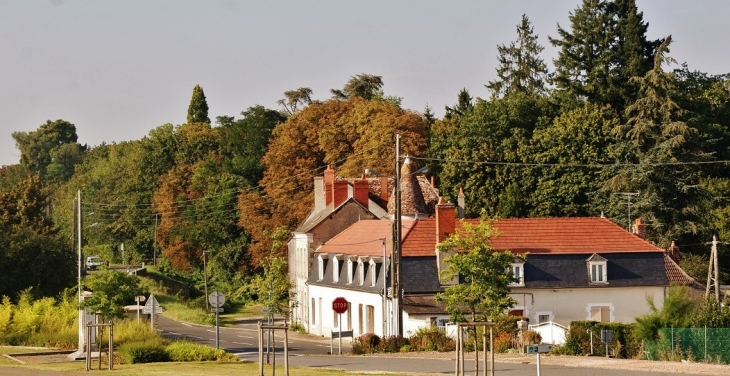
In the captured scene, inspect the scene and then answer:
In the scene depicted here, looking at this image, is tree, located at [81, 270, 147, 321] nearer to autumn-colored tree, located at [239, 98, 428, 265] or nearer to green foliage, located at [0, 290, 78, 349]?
green foliage, located at [0, 290, 78, 349]

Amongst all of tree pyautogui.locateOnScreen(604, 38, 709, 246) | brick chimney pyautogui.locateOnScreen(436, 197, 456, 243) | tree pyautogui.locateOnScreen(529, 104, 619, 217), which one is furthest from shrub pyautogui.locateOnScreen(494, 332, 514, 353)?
tree pyautogui.locateOnScreen(529, 104, 619, 217)

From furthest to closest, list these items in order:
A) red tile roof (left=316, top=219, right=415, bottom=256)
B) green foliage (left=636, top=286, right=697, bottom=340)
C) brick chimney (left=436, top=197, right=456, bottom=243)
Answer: red tile roof (left=316, top=219, right=415, bottom=256), brick chimney (left=436, top=197, right=456, bottom=243), green foliage (left=636, top=286, right=697, bottom=340)

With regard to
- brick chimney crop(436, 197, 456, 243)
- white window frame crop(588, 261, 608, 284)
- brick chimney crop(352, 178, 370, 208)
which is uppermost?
brick chimney crop(352, 178, 370, 208)

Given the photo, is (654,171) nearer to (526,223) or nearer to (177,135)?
(526,223)

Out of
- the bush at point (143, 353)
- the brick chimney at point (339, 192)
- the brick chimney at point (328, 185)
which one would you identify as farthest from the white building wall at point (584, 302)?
the brick chimney at point (328, 185)

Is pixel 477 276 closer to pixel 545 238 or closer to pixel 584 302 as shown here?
pixel 584 302

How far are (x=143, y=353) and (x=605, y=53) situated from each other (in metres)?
59.1

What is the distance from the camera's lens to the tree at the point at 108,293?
4091 cm

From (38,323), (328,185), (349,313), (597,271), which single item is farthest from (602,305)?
(328,185)

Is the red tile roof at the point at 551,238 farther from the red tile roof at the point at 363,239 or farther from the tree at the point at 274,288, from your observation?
the tree at the point at 274,288

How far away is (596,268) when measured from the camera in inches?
2320

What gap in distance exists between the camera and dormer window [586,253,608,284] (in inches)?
2317

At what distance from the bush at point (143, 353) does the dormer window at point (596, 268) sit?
23403mm

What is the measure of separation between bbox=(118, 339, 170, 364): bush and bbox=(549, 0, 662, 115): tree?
182 feet
